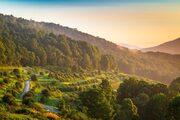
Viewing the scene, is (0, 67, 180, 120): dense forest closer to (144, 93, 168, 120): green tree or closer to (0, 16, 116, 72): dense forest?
(144, 93, 168, 120): green tree

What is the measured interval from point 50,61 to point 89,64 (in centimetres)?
3023

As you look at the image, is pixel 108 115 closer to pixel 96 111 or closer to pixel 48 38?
pixel 96 111

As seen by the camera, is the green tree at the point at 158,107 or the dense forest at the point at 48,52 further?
the dense forest at the point at 48,52

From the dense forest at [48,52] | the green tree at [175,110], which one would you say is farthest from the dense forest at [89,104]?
the dense forest at [48,52]

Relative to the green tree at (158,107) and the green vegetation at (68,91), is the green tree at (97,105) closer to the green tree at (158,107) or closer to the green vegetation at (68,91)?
the green vegetation at (68,91)

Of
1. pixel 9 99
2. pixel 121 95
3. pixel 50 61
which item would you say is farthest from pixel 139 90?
pixel 50 61

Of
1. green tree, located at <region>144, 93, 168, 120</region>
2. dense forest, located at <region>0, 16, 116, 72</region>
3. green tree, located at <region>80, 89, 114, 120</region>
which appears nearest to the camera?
green tree, located at <region>80, 89, 114, 120</region>

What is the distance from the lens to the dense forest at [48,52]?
392 ft

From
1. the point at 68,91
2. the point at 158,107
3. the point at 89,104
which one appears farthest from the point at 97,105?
the point at 68,91

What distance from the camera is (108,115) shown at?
51.2 metres

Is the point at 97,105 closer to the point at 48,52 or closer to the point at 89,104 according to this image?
the point at 89,104

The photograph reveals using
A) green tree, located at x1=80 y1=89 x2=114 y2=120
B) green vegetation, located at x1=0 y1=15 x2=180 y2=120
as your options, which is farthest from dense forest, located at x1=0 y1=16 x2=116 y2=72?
green tree, located at x1=80 y1=89 x2=114 y2=120

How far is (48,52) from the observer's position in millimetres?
148125

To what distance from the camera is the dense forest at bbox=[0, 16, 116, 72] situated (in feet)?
392
